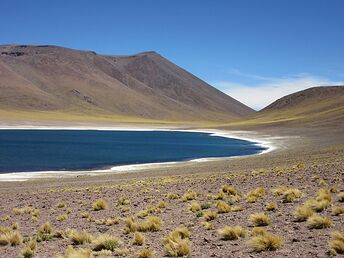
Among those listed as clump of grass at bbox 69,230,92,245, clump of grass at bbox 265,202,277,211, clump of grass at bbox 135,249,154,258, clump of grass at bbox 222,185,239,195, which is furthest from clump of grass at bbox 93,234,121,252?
clump of grass at bbox 222,185,239,195

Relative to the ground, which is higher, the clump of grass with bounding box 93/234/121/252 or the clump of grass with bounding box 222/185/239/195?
the clump of grass with bounding box 222/185/239/195

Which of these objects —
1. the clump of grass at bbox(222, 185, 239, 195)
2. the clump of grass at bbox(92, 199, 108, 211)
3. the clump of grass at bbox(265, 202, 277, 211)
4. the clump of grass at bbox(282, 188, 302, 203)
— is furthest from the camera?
the clump of grass at bbox(222, 185, 239, 195)

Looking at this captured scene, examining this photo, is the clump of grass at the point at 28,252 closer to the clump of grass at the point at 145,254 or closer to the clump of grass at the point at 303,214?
the clump of grass at the point at 145,254

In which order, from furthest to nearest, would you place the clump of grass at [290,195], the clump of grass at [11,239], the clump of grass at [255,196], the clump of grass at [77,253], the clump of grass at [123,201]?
the clump of grass at [123,201] < the clump of grass at [255,196] < the clump of grass at [290,195] < the clump of grass at [11,239] < the clump of grass at [77,253]

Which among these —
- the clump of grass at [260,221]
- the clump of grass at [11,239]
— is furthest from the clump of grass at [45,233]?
the clump of grass at [260,221]

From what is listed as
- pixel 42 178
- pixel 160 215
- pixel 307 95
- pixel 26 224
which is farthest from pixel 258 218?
pixel 307 95

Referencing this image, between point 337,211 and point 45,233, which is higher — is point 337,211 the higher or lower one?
the higher one

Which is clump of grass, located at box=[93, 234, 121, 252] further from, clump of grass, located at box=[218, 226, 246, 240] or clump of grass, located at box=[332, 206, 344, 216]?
clump of grass, located at box=[332, 206, 344, 216]

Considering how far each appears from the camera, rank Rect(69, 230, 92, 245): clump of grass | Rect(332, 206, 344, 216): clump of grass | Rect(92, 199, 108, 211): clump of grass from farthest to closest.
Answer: Rect(92, 199, 108, 211): clump of grass, Rect(332, 206, 344, 216): clump of grass, Rect(69, 230, 92, 245): clump of grass

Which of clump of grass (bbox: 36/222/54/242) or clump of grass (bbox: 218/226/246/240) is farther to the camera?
clump of grass (bbox: 36/222/54/242)

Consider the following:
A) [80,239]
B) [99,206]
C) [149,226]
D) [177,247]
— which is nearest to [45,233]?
[80,239]

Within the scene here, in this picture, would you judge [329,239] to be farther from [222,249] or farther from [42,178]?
[42,178]

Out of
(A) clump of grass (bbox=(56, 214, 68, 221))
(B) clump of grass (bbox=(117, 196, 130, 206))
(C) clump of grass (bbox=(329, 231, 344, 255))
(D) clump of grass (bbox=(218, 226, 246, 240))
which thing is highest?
(C) clump of grass (bbox=(329, 231, 344, 255))

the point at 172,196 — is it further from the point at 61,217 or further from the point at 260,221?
the point at 260,221
